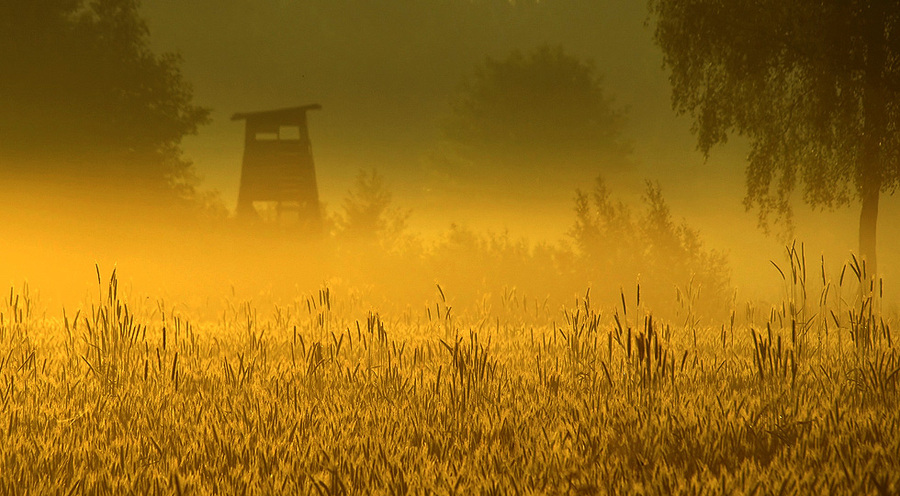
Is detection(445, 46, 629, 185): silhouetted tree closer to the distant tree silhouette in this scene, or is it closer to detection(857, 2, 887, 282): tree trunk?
the distant tree silhouette

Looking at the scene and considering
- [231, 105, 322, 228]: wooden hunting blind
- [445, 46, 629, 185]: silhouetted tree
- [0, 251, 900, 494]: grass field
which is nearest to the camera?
[0, 251, 900, 494]: grass field

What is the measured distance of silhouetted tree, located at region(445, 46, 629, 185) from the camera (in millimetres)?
37438

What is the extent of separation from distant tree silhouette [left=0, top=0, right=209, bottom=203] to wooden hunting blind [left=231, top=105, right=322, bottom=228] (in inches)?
81.6

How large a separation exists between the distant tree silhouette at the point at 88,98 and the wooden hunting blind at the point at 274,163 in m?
2.07

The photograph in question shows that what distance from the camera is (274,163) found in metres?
21.3

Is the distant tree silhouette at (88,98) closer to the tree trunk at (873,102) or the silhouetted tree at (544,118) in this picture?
the tree trunk at (873,102)

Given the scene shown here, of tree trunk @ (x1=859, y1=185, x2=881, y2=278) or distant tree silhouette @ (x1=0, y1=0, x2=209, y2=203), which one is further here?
distant tree silhouette @ (x1=0, y1=0, x2=209, y2=203)

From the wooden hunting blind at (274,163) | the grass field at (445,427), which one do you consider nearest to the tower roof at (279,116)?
the wooden hunting blind at (274,163)

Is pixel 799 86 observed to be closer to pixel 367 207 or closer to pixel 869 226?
pixel 869 226

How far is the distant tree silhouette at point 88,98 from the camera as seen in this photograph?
57.5 ft

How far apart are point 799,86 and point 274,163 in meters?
12.2

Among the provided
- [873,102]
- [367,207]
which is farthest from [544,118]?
[873,102]

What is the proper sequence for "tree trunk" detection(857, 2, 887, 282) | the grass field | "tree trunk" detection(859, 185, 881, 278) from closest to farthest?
the grass field, "tree trunk" detection(857, 2, 887, 282), "tree trunk" detection(859, 185, 881, 278)

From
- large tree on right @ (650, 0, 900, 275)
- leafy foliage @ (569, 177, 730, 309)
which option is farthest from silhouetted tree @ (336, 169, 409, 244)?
large tree on right @ (650, 0, 900, 275)
